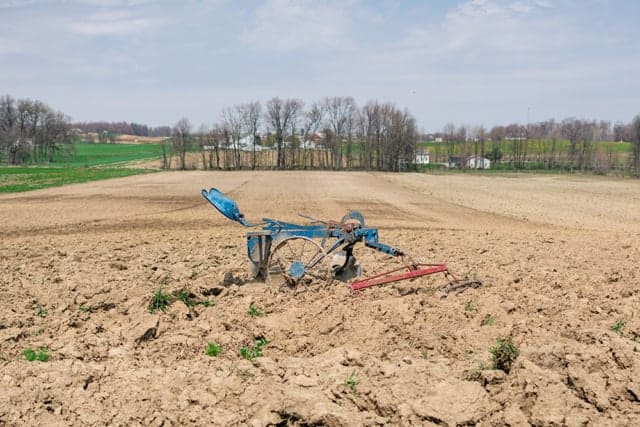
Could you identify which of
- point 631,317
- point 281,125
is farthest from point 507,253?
point 281,125

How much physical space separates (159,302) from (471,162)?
107952 mm

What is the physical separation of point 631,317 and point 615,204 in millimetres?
27515

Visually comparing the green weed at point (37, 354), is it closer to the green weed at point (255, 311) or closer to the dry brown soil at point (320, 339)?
the dry brown soil at point (320, 339)

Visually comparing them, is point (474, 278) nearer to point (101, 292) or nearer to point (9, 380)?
point (101, 292)

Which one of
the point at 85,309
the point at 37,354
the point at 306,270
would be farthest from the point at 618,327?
the point at 85,309

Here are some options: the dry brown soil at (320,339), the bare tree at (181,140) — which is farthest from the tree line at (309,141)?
the dry brown soil at (320,339)

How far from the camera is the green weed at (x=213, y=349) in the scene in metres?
6.93

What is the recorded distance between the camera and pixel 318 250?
9836mm

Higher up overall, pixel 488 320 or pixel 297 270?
pixel 297 270

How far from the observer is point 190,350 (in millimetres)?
7070

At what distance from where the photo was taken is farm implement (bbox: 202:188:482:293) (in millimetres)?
9250

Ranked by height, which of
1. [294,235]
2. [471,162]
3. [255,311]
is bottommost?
[255,311]

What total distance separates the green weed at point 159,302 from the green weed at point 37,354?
184 cm

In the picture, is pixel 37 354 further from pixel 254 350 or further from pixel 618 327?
pixel 618 327
